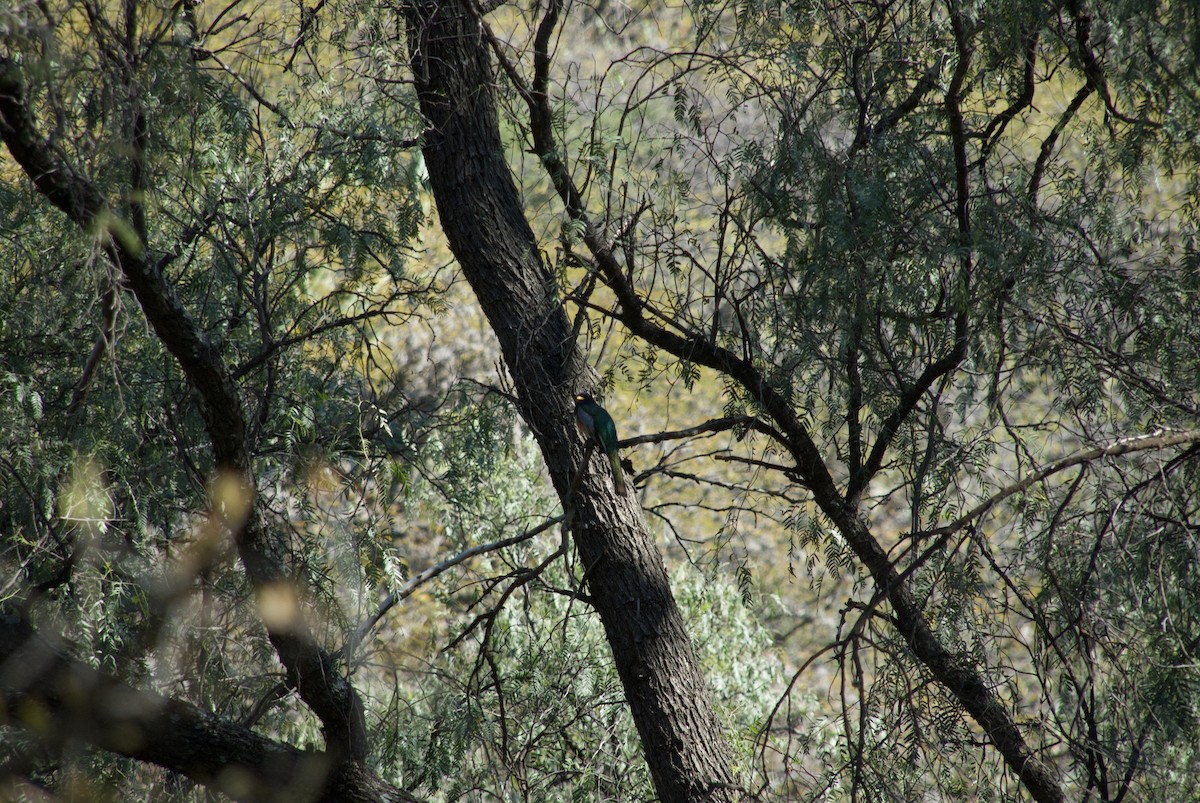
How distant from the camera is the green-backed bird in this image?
3564 millimetres

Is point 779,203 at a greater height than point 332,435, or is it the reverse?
point 332,435

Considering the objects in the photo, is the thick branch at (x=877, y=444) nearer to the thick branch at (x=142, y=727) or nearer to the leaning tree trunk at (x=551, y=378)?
the leaning tree trunk at (x=551, y=378)

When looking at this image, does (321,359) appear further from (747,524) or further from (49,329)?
(747,524)

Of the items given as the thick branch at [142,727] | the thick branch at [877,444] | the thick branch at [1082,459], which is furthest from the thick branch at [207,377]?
the thick branch at [1082,459]

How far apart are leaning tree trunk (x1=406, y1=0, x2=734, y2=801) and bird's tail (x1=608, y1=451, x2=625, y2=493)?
0.12 feet

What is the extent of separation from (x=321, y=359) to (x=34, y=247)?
135cm

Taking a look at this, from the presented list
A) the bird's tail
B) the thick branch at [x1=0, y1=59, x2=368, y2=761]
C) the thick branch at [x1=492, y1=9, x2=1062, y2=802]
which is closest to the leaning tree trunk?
the bird's tail

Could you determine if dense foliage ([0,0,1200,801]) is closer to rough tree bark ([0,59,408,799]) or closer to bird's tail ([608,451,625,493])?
rough tree bark ([0,59,408,799])

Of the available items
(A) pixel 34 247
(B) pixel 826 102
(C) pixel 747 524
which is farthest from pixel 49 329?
(C) pixel 747 524

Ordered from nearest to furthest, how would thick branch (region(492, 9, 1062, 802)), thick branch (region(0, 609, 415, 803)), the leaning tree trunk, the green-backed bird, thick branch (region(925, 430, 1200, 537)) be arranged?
thick branch (region(925, 430, 1200, 537)), thick branch (region(0, 609, 415, 803)), thick branch (region(492, 9, 1062, 802)), the leaning tree trunk, the green-backed bird

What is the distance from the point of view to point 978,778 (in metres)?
3.27

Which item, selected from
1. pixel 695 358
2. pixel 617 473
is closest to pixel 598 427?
pixel 617 473

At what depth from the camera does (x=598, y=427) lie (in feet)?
11.7

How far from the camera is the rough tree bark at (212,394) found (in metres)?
2.28
